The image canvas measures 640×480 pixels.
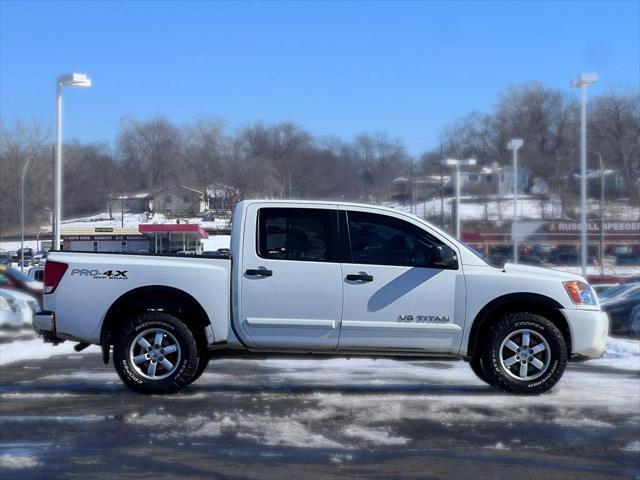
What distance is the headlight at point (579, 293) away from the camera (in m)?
7.92

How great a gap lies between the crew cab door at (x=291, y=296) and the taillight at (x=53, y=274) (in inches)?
67.1

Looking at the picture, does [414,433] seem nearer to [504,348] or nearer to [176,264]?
[504,348]

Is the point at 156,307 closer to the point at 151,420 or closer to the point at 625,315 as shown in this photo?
the point at 151,420

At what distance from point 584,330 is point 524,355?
62 centimetres

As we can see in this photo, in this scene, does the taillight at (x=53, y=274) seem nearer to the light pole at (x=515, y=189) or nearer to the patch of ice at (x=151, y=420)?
the patch of ice at (x=151, y=420)

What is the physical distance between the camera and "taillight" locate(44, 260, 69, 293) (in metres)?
7.84

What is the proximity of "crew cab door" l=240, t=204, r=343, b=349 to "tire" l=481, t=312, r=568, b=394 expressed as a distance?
4.87 ft

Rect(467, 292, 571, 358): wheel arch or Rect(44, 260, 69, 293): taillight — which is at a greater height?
Rect(44, 260, 69, 293): taillight

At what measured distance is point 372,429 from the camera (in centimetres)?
642

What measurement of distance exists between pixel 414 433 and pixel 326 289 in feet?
6.03

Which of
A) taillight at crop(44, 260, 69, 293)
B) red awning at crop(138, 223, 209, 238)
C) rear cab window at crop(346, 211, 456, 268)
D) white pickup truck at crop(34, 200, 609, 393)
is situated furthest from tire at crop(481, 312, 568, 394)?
taillight at crop(44, 260, 69, 293)

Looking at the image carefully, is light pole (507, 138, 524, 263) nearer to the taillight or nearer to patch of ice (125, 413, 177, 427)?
the taillight

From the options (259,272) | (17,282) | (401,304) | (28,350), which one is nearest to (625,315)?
(401,304)

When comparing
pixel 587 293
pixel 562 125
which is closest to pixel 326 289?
pixel 587 293
